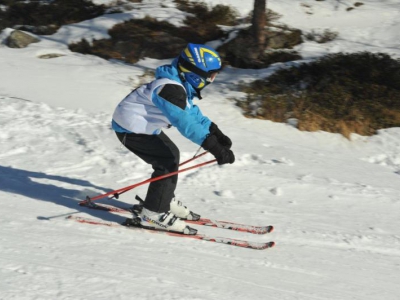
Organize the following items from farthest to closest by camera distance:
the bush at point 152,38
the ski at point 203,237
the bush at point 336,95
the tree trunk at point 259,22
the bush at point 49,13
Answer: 1. the bush at point 49,13
2. the bush at point 152,38
3. the tree trunk at point 259,22
4. the bush at point 336,95
5. the ski at point 203,237

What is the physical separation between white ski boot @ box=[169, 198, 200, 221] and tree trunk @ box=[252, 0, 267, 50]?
7.49 meters

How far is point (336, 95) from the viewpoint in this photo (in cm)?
1058

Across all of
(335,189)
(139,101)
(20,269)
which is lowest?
(335,189)

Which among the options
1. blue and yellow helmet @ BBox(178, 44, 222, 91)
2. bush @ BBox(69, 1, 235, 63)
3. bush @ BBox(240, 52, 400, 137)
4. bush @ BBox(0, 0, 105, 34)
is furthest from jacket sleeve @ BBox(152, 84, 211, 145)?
bush @ BBox(0, 0, 105, 34)

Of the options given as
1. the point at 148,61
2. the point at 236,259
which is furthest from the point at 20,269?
the point at 148,61

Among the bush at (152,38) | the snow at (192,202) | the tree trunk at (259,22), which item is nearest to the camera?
the snow at (192,202)

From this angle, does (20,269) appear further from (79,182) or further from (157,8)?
(157,8)

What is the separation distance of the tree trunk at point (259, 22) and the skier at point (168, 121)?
745cm

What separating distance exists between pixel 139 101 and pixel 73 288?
1.91 meters

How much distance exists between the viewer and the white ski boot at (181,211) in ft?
18.6

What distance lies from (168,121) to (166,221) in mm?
887

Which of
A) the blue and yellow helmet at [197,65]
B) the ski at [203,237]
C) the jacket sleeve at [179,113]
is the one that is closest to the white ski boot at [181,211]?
the ski at [203,237]

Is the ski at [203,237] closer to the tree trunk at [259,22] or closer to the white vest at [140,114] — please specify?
the white vest at [140,114]

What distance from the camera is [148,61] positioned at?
12.5 metres
